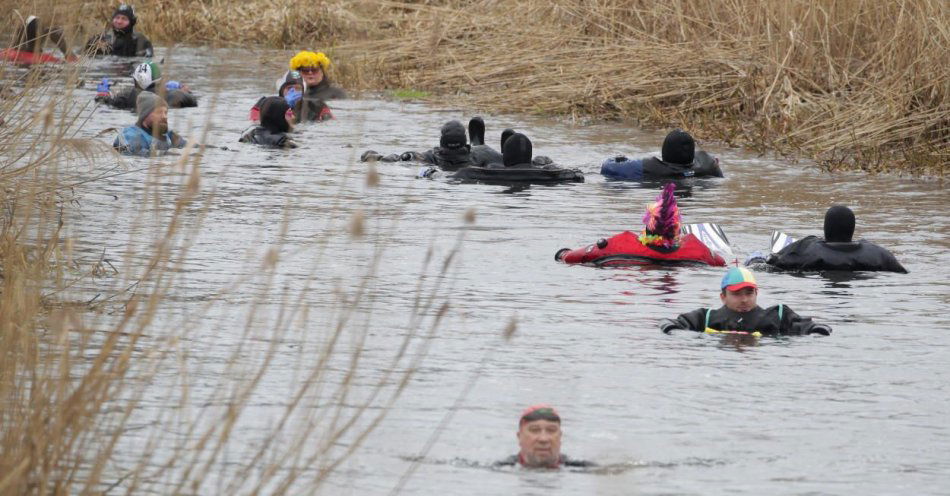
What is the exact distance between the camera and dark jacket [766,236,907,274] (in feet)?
47.9

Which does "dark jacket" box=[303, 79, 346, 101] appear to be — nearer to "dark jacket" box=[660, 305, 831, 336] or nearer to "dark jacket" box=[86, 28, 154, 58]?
"dark jacket" box=[86, 28, 154, 58]

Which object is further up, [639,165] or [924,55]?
[924,55]

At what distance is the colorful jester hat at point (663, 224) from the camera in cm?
1482

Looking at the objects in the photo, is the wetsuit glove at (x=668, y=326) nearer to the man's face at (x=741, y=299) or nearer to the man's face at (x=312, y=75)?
the man's face at (x=741, y=299)

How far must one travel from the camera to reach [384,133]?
24.8 metres

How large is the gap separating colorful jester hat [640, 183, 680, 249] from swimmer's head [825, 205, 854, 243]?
133 centimetres

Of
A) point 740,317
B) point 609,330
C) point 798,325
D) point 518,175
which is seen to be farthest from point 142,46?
point 798,325

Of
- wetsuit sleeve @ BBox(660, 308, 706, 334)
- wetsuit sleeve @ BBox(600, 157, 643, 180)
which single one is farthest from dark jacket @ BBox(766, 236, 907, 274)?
wetsuit sleeve @ BBox(600, 157, 643, 180)

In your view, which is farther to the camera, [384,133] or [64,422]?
[384,133]

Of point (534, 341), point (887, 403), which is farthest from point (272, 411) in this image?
point (887, 403)

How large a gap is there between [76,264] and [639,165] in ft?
31.8

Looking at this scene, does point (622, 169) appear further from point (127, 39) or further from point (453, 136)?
point (127, 39)

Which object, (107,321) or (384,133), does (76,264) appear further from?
(384,133)

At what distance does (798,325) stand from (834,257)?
291 cm
